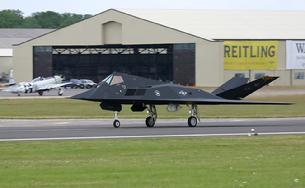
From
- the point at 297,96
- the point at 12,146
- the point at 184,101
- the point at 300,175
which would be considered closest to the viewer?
the point at 300,175

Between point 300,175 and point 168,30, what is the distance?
81957 mm

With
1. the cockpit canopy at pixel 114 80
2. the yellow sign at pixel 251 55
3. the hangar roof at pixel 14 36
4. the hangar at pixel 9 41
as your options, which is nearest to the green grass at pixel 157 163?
the cockpit canopy at pixel 114 80

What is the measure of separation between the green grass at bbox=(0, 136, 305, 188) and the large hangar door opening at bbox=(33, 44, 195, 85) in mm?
76232

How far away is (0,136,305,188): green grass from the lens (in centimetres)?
1341

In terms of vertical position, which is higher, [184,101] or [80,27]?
[80,27]

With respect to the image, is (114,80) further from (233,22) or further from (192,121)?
(233,22)

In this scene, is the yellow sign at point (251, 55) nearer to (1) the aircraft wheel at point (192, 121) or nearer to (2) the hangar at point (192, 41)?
(2) the hangar at point (192, 41)

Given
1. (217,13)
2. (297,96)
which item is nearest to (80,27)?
(217,13)

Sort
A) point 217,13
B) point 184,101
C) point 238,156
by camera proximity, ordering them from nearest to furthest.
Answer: point 238,156 < point 184,101 < point 217,13

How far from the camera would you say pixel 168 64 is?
10556cm

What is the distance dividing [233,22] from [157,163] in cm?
8532

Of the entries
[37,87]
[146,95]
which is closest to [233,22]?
[37,87]

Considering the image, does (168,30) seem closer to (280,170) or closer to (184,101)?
(184,101)

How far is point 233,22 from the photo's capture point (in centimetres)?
10062
